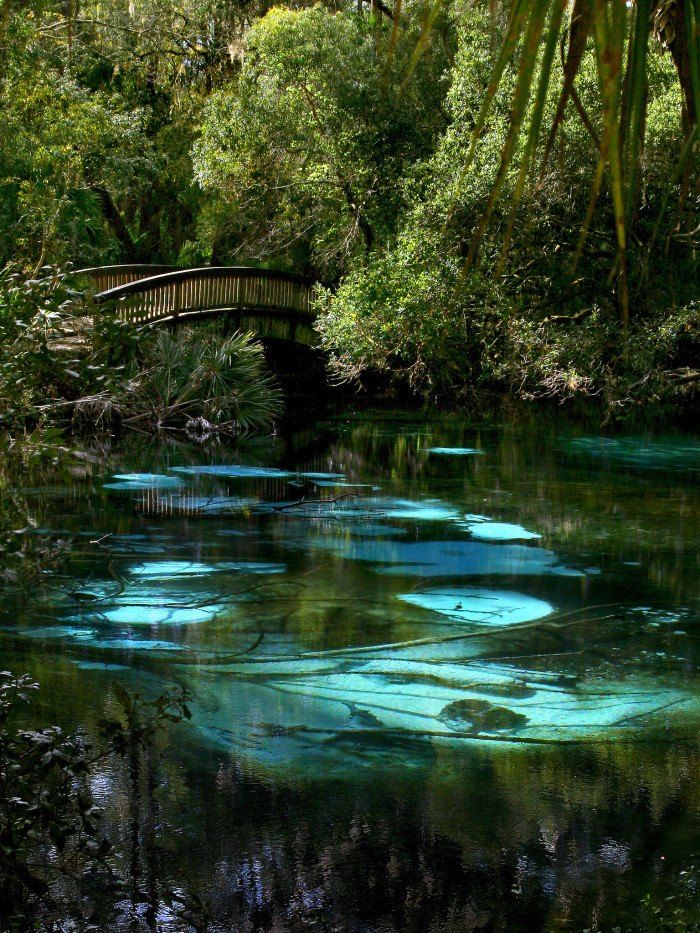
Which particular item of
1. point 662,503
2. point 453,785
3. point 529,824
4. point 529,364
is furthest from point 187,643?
point 529,364

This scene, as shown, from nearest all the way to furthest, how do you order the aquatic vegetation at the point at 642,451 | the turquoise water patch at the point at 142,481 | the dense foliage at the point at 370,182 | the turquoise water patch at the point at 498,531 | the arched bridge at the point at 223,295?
1. the turquoise water patch at the point at 498,531
2. the turquoise water patch at the point at 142,481
3. the aquatic vegetation at the point at 642,451
4. the dense foliage at the point at 370,182
5. the arched bridge at the point at 223,295

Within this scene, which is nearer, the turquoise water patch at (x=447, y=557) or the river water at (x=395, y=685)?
the river water at (x=395, y=685)

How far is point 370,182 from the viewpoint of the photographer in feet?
69.2

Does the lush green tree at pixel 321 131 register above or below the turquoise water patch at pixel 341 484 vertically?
above

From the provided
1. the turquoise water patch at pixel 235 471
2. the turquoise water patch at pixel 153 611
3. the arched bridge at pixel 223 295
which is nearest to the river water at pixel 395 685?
the turquoise water patch at pixel 153 611

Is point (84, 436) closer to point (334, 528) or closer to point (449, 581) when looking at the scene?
point (334, 528)

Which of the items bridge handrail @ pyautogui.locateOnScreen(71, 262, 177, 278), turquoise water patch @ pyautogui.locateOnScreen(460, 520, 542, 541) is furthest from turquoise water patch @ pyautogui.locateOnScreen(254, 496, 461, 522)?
bridge handrail @ pyautogui.locateOnScreen(71, 262, 177, 278)

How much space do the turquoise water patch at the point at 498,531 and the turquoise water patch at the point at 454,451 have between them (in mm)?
4476

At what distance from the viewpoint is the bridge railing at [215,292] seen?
17172mm

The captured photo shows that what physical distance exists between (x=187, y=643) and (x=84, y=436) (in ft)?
31.3

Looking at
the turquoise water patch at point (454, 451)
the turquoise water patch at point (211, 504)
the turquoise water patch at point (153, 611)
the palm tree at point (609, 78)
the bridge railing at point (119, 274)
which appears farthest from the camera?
the bridge railing at point (119, 274)

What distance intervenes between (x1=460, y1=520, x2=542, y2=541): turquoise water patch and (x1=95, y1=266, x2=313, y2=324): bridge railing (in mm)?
7236

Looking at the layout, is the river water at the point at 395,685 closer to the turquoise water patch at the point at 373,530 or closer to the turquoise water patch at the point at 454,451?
the turquoise water patch at the point at 373,530

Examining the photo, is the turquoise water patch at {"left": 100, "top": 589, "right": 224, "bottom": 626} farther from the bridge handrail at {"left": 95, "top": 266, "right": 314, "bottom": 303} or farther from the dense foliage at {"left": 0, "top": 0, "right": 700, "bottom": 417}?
the bridge handrail at {"left": 95, "top": 266, "right": 314, "bottom": 303}
